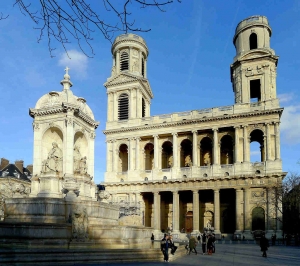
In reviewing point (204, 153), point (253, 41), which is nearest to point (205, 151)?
point (204, 153)

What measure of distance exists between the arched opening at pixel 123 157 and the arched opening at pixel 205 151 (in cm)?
1077

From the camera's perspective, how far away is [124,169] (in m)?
51.4

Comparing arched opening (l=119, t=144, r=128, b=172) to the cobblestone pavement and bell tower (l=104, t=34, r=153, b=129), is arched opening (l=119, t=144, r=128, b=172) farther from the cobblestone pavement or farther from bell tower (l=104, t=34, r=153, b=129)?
the cobblestone pavement

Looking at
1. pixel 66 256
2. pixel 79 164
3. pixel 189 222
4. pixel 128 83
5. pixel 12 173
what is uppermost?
pixel 128 83

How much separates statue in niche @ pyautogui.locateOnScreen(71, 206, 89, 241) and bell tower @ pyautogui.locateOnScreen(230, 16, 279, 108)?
3295 centimetres

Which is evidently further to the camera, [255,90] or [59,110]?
[255,90]

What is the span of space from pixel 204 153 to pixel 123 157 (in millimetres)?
11646

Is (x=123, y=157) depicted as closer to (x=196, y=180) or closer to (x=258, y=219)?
(x=196, y=180)

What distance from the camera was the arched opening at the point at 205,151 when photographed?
161ft

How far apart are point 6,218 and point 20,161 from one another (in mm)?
57753

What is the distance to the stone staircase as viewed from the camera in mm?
12672

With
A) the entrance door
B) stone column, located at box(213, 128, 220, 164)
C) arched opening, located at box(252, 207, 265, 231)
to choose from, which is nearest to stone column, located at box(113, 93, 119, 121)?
stone column, located at box(213, 128, 220, 164)

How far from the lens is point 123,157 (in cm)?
5200

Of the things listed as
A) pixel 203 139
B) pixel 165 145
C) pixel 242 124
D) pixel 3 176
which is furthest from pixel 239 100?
pixel 3 176
